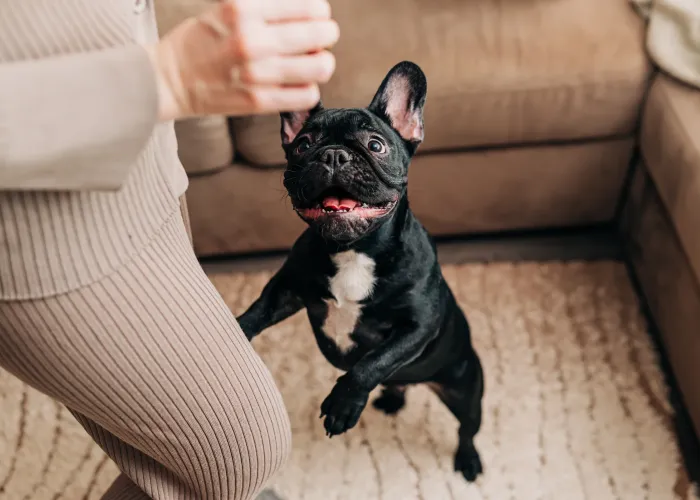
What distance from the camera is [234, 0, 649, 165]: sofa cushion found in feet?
4.16

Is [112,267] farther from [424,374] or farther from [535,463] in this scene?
[535,463]

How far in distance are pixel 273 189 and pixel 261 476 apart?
0.76 metres

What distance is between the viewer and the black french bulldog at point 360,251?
745 mm

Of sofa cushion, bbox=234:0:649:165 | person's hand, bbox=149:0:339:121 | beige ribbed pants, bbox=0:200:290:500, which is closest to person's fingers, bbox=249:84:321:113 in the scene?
person's hand, bbox=149:0:339:121

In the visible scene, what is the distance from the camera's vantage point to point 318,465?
1.22m

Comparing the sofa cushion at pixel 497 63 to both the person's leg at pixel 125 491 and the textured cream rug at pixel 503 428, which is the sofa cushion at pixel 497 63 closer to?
the textured cream rug at pixel 503 428

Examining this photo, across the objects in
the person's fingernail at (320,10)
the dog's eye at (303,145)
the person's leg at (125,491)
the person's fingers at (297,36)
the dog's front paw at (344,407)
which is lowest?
the person's leg at (125,491)

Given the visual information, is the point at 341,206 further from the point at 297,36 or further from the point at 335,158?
the point at 297,36

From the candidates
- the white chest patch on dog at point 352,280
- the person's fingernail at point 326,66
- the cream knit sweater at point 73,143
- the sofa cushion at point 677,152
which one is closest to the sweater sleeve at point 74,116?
the cream knit sweater at point 73,143

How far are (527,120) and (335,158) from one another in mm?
687

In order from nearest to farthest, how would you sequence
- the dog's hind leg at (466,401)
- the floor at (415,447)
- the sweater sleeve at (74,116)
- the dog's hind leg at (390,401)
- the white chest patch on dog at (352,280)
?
the sweater sleeve at (74,116)
the white chest patch on dog at (352,280)
the dog's hind leg at (466,401)
the floor at (415,447)
the dog's hind leg at (390,401)

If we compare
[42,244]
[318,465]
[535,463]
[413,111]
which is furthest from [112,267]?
[535,463]

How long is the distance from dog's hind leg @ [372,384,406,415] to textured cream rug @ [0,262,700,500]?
2 centimetres

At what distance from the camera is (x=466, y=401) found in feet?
3.57
